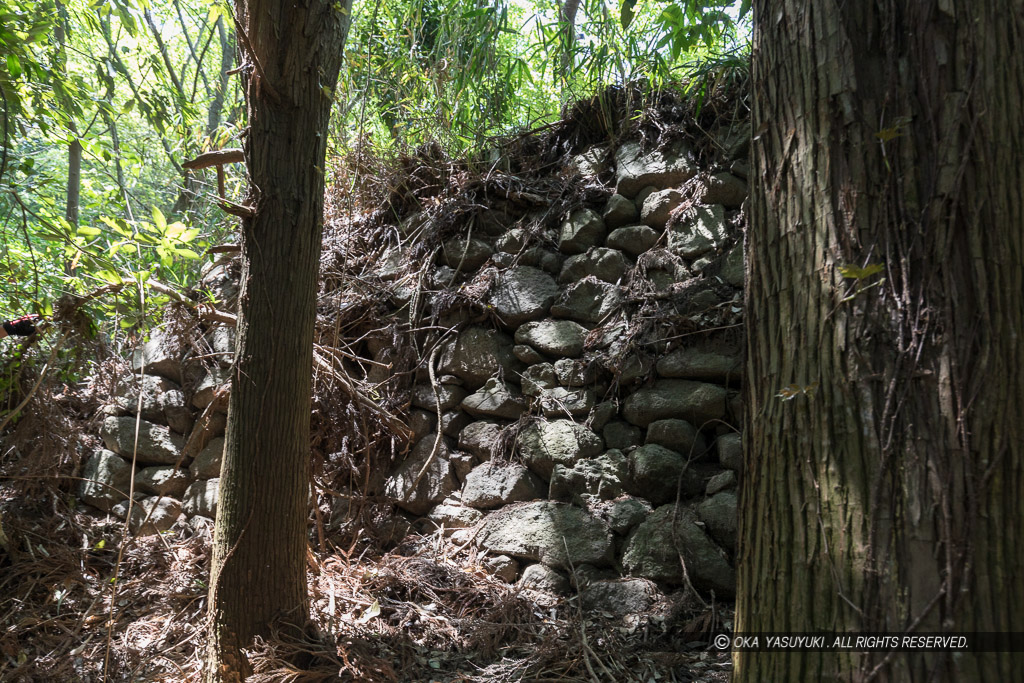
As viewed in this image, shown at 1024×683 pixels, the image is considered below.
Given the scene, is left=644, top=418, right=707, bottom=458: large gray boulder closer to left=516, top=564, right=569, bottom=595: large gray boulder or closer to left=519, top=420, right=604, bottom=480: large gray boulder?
left=519, top=420, right=604, bottom=480: large gray boulder

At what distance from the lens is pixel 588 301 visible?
3.75 meters

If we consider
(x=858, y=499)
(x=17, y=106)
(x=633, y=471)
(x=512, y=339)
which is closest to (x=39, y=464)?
(x=17, y=106)

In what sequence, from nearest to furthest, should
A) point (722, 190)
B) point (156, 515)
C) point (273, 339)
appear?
point (273, 339) → point (722, 190) → point (156, 515)

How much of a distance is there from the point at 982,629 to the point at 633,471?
203cm

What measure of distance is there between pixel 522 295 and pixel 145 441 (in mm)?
2860

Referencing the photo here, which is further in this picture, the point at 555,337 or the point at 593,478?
the point at 555,337

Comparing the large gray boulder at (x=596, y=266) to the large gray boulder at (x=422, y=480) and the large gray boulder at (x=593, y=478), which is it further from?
the large gray boulder at (x=422, y=480)

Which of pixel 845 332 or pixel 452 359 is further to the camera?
pixel 452 359

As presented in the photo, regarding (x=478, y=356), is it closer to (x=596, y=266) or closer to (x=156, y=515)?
(x=596, y=266)

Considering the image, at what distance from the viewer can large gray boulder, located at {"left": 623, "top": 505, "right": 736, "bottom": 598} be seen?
287 cm

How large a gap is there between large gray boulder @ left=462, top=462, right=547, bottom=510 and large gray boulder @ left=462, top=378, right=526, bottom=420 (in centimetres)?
30

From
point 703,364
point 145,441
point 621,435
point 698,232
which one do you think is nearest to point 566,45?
point 698,232

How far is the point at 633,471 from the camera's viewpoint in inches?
129

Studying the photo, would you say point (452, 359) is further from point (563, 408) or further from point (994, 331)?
point (994, 331)
